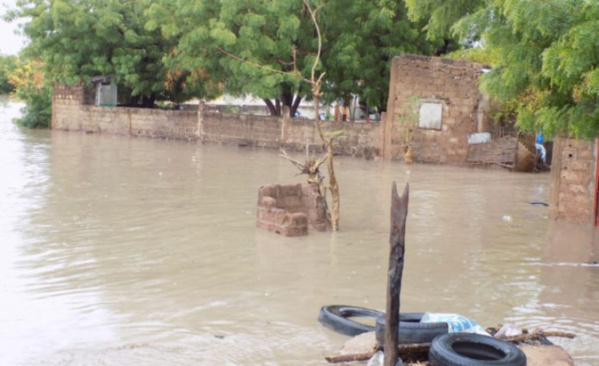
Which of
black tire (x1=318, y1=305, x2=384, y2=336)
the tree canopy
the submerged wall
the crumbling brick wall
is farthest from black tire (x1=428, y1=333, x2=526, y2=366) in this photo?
the submerged wall

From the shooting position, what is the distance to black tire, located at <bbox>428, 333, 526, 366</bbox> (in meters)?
5.41

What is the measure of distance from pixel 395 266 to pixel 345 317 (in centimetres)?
242

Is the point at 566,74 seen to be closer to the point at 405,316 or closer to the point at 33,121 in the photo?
the point at 405,316

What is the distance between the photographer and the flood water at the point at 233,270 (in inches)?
271

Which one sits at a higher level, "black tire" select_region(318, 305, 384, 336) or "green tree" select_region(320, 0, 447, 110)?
"green tree" select_region(320, 0, 447, 110)

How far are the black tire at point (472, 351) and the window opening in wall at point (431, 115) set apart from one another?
19067mm

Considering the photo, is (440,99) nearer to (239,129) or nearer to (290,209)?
(239,129)

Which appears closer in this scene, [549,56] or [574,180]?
[549,56]

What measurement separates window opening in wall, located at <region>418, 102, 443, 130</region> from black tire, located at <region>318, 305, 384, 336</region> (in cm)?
1763

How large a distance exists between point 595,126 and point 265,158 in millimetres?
18296

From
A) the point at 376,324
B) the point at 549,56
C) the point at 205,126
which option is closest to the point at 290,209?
the point at 376,324

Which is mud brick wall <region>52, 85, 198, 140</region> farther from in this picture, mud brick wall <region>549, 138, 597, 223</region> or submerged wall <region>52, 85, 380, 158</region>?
mud brick wall <region>549, 138, 597, 223</region>

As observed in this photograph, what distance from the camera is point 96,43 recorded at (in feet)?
108

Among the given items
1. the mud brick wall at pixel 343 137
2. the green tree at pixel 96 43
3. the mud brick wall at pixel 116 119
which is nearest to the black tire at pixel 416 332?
the mud brick wall at pixel 343 137
